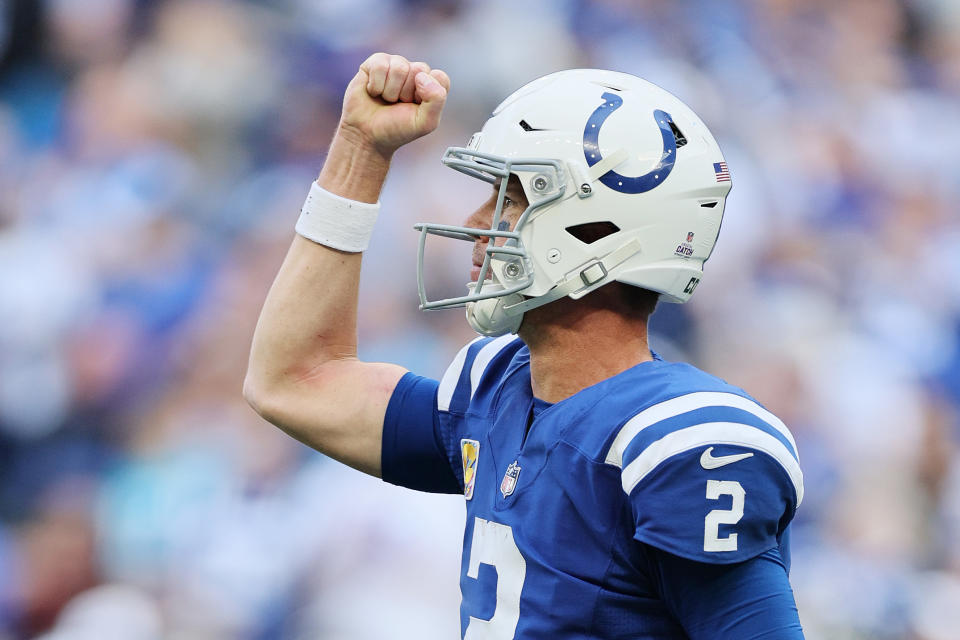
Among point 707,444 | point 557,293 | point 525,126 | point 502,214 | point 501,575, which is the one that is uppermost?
point 525,126

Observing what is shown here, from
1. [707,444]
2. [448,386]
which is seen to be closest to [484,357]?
[448,386]

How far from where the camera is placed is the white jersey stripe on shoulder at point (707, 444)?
1.28m

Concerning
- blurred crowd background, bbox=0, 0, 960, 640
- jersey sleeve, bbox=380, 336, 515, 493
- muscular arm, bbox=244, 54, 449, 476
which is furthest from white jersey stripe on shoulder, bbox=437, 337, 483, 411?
blurred crowd background, bbox=0, 0, 960, 640

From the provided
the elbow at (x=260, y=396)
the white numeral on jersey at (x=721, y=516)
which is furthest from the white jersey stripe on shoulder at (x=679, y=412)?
the elbow at (x=260, y=396)

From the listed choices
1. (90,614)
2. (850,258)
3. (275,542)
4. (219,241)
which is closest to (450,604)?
(275,542)

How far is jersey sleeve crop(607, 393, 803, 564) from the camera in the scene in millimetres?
1239

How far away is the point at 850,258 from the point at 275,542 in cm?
198

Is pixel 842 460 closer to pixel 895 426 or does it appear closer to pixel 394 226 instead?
pixel 895 426

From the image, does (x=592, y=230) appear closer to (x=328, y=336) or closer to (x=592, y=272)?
(x=592, y=272)

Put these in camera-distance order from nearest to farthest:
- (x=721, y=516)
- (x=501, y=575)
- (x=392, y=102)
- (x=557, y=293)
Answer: (x=721, y=516)
(x=501, y=575)
(x=557, y=293)
(x=392, y=102)

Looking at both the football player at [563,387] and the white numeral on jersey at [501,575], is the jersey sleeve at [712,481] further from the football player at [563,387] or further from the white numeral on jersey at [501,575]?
the white numeral on jersey at [501,575]

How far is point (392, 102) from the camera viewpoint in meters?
1.73

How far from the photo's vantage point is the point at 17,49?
321 centimetres

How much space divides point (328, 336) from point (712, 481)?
78cm
